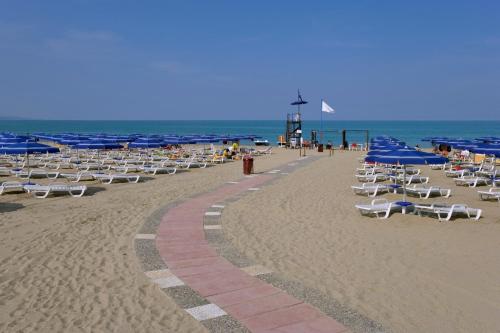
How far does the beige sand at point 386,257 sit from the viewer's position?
4703 mm

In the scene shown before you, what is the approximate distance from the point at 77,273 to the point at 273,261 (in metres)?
2.55

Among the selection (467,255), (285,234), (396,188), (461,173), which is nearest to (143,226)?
(285,234)

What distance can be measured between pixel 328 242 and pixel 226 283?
2.78 m

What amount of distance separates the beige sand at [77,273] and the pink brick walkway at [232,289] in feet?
1.48

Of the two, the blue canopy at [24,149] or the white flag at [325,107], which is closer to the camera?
the blue canopy at [24,149]

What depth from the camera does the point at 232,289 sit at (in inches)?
200

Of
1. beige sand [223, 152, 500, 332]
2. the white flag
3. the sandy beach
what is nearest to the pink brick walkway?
the sandy beach

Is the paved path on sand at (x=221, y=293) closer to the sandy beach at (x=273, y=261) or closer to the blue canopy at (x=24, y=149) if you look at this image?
the sandy beach at (x=273, y=261)

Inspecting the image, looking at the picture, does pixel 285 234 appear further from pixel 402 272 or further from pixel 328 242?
pixel 402 272

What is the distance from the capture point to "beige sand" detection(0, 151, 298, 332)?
14.2ft

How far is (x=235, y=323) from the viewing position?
4.21 meters

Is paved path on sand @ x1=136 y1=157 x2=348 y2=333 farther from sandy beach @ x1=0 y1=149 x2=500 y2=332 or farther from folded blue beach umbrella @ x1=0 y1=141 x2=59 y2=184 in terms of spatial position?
folded blue beach umbrella @ x1=0 y1=141 x2=59 y2=184


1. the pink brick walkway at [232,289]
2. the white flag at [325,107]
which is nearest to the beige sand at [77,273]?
the pink brick walkway at [232,289]

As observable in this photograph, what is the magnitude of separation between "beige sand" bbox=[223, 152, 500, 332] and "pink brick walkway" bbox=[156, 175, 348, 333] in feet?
1.79
